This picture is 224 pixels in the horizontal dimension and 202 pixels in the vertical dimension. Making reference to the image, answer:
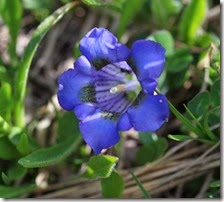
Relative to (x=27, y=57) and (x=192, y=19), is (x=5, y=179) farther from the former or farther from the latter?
(x=192, y=19)

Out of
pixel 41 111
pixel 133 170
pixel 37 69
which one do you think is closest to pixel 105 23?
pixel 37 69

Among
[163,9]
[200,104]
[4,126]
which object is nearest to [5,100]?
[4,126]

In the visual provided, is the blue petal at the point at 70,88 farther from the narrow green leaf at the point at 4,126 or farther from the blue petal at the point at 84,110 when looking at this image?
the narrow green leaf at the point at 4,126

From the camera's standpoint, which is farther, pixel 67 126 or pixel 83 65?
pixel 67 126

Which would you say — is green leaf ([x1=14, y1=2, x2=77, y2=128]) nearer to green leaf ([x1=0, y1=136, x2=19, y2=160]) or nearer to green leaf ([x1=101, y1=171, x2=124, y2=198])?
green leaf ([x1=0, y1=136, x2=19, y2=160])

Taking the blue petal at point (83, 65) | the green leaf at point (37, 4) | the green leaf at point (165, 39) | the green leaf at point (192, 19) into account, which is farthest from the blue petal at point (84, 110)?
the green leaf at point (37, 4)
